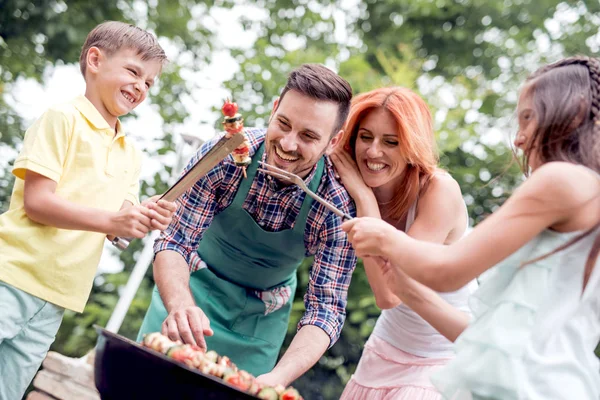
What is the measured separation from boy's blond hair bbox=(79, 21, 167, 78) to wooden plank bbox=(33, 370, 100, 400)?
1.42 m

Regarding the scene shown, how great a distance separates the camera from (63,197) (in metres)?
1.72

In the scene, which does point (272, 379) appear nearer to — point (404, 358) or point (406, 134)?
point (404, 358)

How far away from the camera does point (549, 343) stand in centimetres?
114

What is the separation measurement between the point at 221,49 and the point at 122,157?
402cm

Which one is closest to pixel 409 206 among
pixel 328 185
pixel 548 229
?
pixel 328 185

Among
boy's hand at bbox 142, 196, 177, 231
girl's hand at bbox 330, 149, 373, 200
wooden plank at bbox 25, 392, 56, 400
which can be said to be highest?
girl's hand at bbox 330, 149, 373, 200

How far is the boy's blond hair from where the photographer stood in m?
1.88

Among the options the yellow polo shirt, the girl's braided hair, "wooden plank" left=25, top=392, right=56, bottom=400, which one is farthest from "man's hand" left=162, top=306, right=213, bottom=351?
"wooden plank" left=25, top=392, right=56, bottom=400

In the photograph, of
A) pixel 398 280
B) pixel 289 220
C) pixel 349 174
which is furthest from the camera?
pixel 289 220

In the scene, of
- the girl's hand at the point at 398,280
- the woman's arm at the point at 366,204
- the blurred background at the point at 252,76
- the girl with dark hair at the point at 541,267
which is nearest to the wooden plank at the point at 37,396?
the blurred background at the point at 252,76

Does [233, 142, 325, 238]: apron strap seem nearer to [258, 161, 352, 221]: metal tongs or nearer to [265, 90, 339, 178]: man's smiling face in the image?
[265, 90, 339, 178]: man's smiling face

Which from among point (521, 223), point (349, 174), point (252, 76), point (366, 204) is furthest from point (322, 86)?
point (252, 76)

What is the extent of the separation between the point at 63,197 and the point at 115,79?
1.26 ft

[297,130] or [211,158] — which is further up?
[297,130]
